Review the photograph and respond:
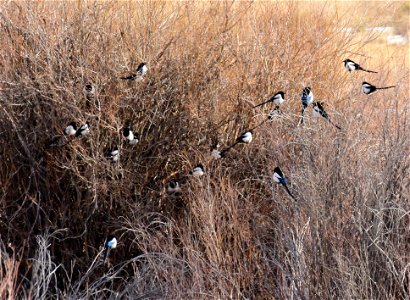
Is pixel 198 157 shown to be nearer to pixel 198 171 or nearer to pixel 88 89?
pixel 198 171

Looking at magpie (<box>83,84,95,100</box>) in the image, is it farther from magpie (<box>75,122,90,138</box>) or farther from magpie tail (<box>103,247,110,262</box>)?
magpie tail (<box>103,247,110,262</box>)

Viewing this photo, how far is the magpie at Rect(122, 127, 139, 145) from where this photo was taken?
7.24 metres

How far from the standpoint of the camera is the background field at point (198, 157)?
5652 mm

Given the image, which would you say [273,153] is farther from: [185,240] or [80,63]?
[80,63]

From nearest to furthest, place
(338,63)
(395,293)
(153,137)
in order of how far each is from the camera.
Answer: (395,293)
(153,137)
(338,63)

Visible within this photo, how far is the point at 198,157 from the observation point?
7.74 m

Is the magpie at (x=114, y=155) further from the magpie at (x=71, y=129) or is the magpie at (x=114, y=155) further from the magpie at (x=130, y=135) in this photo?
the magpie at (x=71, y=129)

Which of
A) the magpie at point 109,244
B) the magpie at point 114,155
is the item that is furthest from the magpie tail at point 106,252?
the magpie at point 114,155

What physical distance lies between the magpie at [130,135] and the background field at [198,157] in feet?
0.21

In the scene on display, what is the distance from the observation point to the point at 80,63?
284 inches

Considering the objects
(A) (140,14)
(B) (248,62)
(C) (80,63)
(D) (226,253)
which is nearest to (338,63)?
(B) (248,62)

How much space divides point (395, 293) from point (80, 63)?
3120mm

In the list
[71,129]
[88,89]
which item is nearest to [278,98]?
[88,89]

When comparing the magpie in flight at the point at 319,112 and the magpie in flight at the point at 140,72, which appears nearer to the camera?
the magpie in flight at the point at 319,112
